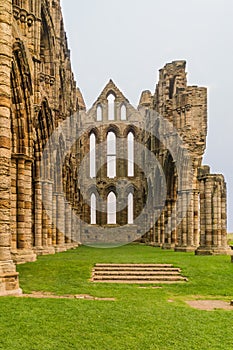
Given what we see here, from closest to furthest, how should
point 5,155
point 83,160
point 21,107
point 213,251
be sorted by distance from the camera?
1. point 5,155
2. point 21,107
3. point 213,251
4. point 83,160

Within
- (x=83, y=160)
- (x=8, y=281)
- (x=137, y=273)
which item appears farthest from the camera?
(x=83, y=160)

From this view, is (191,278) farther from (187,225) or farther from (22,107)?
(187,225)

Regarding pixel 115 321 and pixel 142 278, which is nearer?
pixel 115 321

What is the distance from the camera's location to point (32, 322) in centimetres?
737

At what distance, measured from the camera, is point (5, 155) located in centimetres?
1100

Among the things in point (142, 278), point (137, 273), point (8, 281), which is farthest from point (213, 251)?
point (8, 281)

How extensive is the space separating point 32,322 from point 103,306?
6.55 ft

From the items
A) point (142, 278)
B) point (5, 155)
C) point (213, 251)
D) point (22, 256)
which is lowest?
point (213, 251)

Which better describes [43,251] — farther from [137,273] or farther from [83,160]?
[83,160]

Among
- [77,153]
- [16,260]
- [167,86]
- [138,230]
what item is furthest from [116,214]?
[16,260]

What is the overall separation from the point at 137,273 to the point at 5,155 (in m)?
6.83

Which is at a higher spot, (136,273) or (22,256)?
(22,256)

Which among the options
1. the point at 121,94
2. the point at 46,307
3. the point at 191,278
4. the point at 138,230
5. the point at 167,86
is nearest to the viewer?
the point at 46,307

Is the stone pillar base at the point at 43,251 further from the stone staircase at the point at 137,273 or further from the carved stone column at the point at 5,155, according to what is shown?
the carved stone column at the point at 5,155
